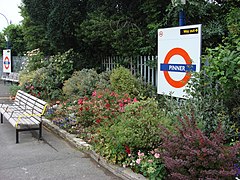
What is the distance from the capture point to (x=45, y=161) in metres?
5.46

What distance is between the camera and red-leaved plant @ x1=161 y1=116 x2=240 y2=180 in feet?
12.0

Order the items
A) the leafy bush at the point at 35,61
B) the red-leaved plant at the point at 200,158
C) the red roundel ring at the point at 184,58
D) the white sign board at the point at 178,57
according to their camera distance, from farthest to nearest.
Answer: the leafy bush at the point at 35,61, the red roundel ring at the point at 184,58, the white sign board at the point at 178,57, the red-leaved plant at the point at 200,158

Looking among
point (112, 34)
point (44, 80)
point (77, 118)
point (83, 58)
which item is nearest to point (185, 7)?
point (112, 34)

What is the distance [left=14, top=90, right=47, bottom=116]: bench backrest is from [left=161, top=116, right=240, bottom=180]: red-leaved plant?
12.4ft

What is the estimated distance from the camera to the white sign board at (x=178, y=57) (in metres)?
6.03

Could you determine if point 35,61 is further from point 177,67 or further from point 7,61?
point 177,67

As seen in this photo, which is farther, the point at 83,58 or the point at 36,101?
the point at 83,58

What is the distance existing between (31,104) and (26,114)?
1.88ft

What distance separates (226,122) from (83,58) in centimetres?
755

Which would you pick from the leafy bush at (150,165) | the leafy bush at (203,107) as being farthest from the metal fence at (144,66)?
the leafy bush at (150,165)

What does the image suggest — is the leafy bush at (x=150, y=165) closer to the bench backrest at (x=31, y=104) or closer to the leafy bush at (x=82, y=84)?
the bench backrest at (x=31, y=104)

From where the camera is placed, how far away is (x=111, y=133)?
5352 mm

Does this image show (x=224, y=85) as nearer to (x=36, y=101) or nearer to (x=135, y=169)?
(x=135, y=169)

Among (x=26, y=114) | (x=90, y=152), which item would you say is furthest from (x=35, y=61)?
(x=90, y=152)
